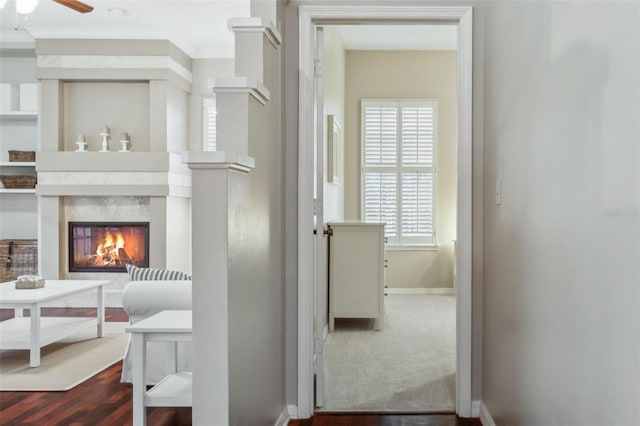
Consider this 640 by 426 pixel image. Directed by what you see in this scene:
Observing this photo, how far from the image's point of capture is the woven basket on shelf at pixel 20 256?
640 centimetres

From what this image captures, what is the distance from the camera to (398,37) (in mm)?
6633

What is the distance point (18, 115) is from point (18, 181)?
83cm

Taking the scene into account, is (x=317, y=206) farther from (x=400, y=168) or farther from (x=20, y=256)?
(x=20, y=256)

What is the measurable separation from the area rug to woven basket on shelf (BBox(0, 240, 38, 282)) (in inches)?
151

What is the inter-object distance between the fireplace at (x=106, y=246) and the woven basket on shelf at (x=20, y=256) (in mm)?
469

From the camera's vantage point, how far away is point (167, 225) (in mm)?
6320

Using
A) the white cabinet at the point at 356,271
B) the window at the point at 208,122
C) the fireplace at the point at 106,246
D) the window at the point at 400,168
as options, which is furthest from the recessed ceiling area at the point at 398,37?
the fireplace at the point at 106,246

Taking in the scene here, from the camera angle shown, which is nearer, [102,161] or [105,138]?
[102,161]

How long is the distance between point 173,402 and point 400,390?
157 cm

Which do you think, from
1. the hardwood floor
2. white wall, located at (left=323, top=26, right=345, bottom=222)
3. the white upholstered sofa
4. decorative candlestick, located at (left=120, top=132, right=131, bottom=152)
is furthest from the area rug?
decorative candlestick, located at (left=120, top=132, right=131, bottom=152)

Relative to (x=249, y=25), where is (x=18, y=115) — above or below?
above

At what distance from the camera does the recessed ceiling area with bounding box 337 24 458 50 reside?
20.7ft

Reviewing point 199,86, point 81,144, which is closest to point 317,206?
point 81,144

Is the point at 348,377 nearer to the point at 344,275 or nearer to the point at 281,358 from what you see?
the point at 281,358
